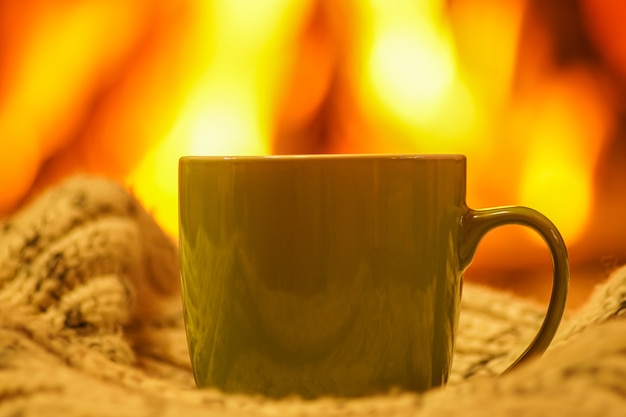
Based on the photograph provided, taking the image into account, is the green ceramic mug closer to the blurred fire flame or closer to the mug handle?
the mug handle

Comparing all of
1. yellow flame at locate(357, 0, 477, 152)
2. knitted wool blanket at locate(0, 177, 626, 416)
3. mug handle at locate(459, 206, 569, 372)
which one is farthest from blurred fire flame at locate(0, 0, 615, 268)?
mug handle at locate(459, 206, 569, 372)

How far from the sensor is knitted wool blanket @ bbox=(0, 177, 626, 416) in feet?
0.95

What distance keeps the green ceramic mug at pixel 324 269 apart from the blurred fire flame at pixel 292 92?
2.22 ft

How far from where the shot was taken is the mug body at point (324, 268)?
377mm

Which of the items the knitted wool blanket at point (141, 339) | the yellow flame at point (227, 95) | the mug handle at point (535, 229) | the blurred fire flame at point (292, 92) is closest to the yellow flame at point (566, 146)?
the blurred fire flame at point (292, 92)

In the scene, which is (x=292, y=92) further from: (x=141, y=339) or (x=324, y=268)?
(x=324, y=268)

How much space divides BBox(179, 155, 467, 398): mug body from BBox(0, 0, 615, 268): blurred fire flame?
68cm

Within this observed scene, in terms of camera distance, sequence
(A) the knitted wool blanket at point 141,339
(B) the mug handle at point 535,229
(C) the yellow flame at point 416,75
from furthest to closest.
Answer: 1. (C) the yellow flame at point 416,75
2. (B) the mug handle at point 535,229
3. (A) the knitted wool blanket at point 141,339

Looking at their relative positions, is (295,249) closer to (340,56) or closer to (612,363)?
(612,363)

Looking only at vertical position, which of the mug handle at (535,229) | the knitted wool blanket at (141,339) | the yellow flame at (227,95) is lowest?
the knitted wool blanket at (141,339)

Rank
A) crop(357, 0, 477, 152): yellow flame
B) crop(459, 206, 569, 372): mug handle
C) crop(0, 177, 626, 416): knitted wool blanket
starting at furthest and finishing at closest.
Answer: crop(357, 0, 477, 152): yellow flame → crop(459, 206, 569, 372): mug handle → crop(0, 177, 626, 416): knitted wool blanket

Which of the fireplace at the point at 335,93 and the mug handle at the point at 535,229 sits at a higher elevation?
the fireplace at the point at 335,93

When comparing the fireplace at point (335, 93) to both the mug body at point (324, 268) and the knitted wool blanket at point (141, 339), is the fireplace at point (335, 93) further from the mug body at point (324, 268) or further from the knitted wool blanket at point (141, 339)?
the mug body at point (324, 268)

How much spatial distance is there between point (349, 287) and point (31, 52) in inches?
31.5
